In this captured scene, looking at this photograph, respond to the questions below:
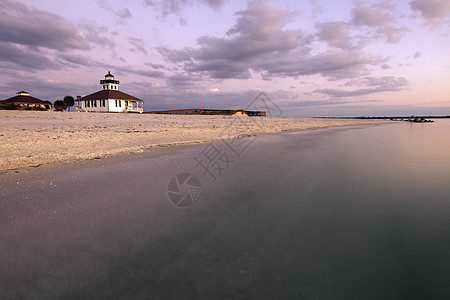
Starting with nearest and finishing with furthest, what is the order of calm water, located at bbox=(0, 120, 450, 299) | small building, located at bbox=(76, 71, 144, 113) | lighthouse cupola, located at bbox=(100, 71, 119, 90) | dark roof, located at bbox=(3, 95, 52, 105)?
calm water, located at bbox=(0, 120, 450, 299), small building, located at bbox=(76, 71, 144, 113), dark roof, located at bbox=(3, 95, 52, 105), lighthouse cupola, located at bbox=(100, 71, 119, 90)

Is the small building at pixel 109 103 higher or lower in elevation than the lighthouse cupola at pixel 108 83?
lower

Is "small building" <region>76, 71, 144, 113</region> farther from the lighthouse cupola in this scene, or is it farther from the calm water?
the calm water

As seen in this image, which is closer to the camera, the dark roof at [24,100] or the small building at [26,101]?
the small building at [26,101]

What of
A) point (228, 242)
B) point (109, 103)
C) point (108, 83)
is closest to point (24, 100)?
point (108, 83)

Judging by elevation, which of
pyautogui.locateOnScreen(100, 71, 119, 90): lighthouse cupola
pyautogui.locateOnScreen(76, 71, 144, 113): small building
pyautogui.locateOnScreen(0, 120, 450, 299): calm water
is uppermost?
pyautogui.locateOnScreen(100, 71, 119, 90): lighthouse cupola

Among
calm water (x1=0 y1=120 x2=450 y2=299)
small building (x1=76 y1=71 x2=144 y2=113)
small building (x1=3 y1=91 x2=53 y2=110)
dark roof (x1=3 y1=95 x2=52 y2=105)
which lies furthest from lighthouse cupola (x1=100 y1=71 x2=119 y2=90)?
calm water (x1=0 y1=120 x2=450 y2=299)

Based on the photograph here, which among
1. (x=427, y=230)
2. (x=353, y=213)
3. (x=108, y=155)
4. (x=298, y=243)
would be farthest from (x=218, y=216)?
(x=108, y=155)

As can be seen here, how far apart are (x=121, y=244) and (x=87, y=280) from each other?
74cm

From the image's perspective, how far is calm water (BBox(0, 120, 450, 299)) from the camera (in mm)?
2609

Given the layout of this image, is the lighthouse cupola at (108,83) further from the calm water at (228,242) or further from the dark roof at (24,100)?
the calm water at (228,242)

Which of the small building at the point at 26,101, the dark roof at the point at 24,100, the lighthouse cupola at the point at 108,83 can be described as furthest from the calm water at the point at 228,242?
the dark roof at the point at 24,100

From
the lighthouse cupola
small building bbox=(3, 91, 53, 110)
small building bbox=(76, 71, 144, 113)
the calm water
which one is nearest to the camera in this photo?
the calm water

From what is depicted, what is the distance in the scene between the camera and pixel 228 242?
3.54 m

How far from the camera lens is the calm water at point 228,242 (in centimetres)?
261
